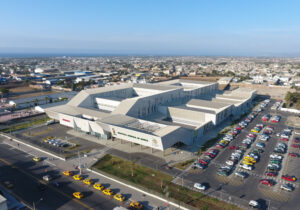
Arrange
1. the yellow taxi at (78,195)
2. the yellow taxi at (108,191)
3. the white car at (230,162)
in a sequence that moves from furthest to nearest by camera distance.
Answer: the white car at (230,162) → the yellow taxi at (108,191) → the yellow taxi at (78,195)

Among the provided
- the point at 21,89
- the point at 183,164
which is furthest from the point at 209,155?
the point at 21,89

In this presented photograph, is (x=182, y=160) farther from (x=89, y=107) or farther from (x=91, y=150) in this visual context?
(x=89, y=107)

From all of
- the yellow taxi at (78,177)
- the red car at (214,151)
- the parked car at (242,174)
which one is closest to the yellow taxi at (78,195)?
the yellow taxi at (78,177)

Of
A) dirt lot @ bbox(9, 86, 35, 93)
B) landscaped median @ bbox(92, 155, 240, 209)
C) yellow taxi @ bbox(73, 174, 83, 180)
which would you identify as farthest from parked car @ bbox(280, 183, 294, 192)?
dirt lot @ bbox(9, 86, 35, 93)

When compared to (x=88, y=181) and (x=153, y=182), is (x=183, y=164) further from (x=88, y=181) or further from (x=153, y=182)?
(x=88, y=181)

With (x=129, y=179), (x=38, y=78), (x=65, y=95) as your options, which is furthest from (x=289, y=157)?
→ (x=38, y=78)

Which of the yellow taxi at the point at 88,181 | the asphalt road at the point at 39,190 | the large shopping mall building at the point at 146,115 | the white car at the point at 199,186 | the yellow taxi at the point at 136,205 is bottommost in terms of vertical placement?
the asphalt road at the point at 39,190

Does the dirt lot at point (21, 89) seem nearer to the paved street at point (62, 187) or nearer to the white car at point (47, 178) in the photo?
the paved street at point (62, 187)
